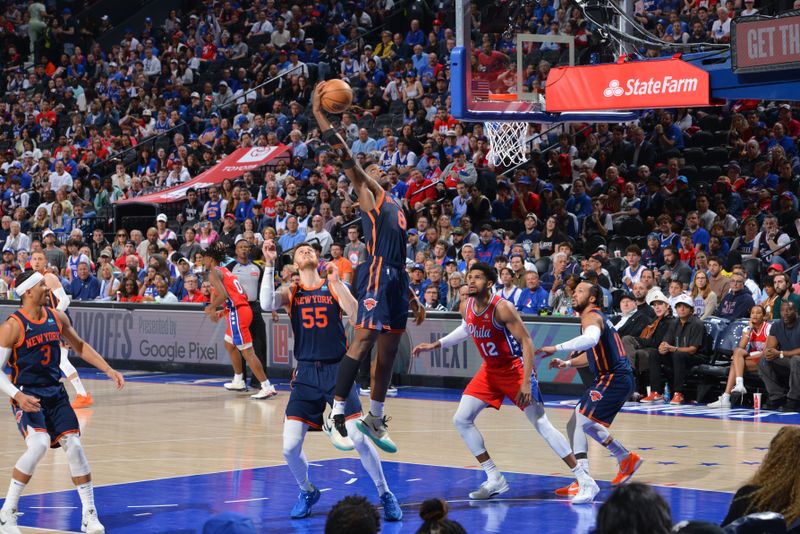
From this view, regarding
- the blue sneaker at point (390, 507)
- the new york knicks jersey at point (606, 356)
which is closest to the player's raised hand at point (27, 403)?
the blue sneaker at point (390, 507)

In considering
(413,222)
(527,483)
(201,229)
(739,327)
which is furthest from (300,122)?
(527,483)

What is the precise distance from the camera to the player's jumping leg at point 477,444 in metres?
10.2

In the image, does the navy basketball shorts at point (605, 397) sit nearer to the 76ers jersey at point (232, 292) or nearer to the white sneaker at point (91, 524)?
the white sneaker at point (91, 524)

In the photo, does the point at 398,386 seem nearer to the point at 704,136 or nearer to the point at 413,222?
the point at 413,222

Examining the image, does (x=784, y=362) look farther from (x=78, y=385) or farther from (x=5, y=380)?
(x=5, y=380)

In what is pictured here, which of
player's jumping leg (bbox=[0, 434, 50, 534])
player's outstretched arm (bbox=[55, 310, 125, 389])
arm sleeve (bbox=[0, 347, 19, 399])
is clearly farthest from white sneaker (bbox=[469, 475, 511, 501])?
arm sleeve (bbox=[0, 347, 19, 399])

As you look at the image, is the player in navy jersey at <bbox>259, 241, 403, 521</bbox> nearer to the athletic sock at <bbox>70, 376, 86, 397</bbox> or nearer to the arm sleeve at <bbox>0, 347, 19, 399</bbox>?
the arm sleeve at <bbox>0, 347, 19, 399</bbox>

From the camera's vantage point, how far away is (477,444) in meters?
10.2

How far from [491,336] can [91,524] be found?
358 cm

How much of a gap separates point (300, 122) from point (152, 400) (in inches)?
427

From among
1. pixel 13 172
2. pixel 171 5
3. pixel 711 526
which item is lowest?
pixel 711 526

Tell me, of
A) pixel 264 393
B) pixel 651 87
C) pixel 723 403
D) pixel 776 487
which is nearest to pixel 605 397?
pixel 651 87

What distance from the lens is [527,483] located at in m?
10.9

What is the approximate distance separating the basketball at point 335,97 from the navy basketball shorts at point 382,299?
120cm
